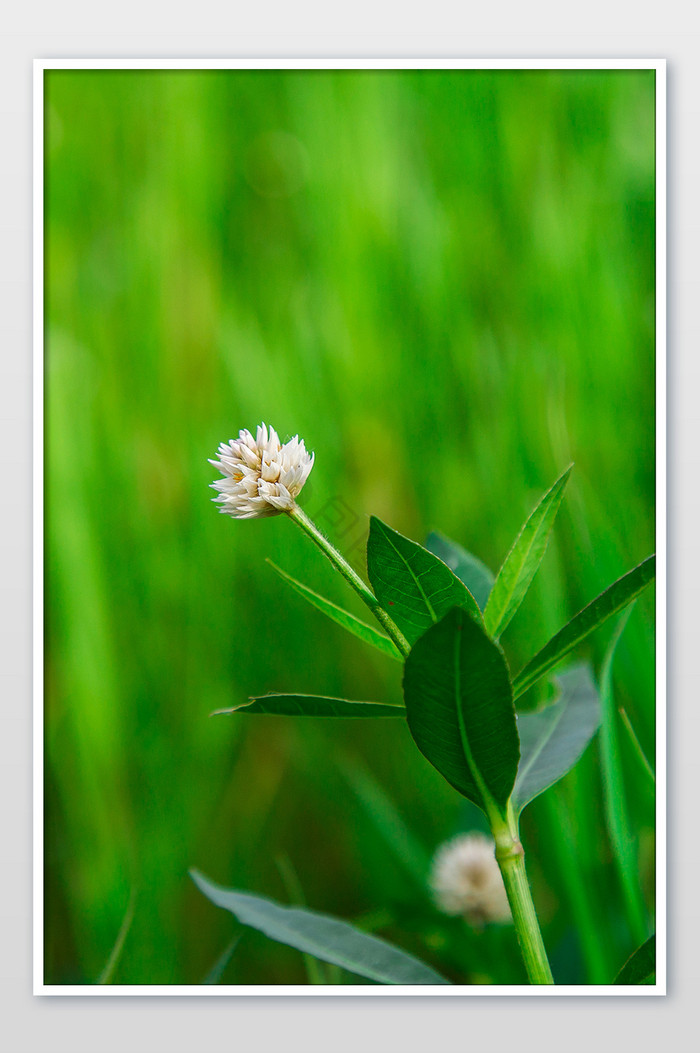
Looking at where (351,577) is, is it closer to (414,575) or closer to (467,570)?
(414,575)

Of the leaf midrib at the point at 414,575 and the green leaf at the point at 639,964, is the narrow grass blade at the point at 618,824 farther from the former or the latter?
the leaf midrib at the point at 414,575

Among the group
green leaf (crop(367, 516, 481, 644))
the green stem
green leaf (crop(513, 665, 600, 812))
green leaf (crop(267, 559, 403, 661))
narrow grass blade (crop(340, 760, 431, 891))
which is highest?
green leaf (crop(367, 516, 481, 644))

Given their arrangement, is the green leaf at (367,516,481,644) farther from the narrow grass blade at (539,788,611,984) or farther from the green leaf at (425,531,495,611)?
the narrow grass blade at (539,788,611,984)

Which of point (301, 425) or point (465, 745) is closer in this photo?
point (465, 745)

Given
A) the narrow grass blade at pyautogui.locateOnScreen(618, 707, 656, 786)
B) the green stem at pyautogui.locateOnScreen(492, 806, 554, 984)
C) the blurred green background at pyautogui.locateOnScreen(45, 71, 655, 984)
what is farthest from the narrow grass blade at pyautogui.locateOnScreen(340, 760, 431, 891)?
the green stem at pyautogui.locateOnScreen(492, 806, 554, 984)

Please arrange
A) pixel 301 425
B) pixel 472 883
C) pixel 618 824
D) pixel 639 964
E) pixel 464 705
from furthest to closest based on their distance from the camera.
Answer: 1. pixel 301 425
2. pixel 472 883
3. pixel 618 824
4. pixel 639 964
5. pixel 464 705

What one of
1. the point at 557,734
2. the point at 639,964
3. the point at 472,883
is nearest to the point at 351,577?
the point at 557,734
